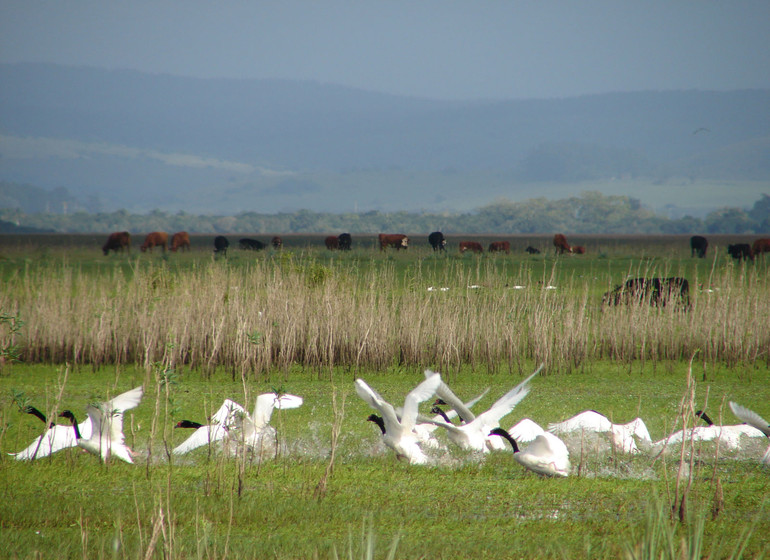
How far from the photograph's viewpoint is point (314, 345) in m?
10.6

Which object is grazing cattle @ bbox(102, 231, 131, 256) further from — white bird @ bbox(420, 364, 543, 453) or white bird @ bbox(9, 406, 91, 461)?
white bird @ bbox(420, 364, 543, 453)

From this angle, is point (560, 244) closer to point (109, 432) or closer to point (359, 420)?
point (359, 420)

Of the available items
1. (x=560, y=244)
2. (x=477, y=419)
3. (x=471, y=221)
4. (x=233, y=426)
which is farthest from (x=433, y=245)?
(x=471, y=221)

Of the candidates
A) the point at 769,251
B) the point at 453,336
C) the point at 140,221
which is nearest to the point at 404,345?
the point at 453,336

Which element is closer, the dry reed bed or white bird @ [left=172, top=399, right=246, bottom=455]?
white bird @ [left=172, top=399, right=246, bottom=455]

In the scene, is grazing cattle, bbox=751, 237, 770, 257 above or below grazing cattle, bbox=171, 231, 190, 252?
above

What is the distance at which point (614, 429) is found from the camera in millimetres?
6625

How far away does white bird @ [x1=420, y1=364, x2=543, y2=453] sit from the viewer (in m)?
6.27

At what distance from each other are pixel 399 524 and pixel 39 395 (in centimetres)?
574

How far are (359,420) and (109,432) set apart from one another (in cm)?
264

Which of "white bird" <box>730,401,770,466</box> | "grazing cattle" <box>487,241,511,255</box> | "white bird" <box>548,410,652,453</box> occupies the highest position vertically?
"grazing cattle" <box>487,241,511,255</box>

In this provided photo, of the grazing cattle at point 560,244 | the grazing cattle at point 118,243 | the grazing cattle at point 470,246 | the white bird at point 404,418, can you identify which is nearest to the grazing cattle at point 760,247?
the grazing cattle at point 560,244

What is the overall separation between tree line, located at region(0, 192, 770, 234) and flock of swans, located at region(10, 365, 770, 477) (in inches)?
3772

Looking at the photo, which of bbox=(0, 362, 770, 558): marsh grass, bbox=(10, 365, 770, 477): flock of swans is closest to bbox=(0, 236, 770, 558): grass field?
bbox=(0, 362, 770, 558): marsh grass
